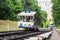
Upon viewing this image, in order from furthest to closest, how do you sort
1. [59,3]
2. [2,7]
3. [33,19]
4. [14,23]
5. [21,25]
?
1. [59,3]
2. [14,23]
3. [2,7]
4. [21,25]
5. [33,19]

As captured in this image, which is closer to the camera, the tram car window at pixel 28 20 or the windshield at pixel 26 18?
the tram car window at pixel 28 20

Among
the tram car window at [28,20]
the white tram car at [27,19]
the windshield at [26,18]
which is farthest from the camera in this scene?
the windshield at [26,18]

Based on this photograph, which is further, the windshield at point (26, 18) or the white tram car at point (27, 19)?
the windshield at point (26, 18)

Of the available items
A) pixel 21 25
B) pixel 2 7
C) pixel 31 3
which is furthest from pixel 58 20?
pixel 21 25

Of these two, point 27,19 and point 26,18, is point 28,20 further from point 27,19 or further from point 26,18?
point 26,18

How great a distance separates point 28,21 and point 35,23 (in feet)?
3.47

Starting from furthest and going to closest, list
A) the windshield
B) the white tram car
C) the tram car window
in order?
the windshield
the white tram car
the tram car window

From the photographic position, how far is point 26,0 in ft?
181

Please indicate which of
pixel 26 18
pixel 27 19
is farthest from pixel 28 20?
pixel 26 18

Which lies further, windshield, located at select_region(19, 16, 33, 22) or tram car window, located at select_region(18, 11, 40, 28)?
windshield, located at select_region(19, 16, 33, 22)

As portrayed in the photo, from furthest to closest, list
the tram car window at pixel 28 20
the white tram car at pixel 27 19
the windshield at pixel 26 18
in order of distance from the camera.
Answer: the windshield at pixel 26 18 → the white tram car at pixel 27 19 → the tram car window at pixel 28 20

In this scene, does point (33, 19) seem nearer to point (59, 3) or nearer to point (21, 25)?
point (21, 25)

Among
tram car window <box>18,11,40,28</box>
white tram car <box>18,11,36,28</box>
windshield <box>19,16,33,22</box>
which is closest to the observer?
tram car window <box>18,11,40,28</box>

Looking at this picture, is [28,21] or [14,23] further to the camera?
[14,23]
